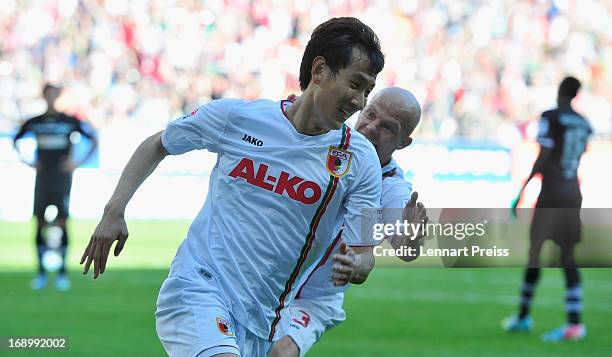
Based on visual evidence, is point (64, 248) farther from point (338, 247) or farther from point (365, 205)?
point (365, 205)

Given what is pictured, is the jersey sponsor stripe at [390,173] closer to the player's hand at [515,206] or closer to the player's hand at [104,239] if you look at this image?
the player's hand at [104,239]

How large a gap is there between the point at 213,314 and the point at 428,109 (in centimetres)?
1733

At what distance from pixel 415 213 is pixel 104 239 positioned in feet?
3.74

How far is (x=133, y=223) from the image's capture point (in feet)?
60.5

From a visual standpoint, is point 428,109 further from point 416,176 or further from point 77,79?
point 77,79

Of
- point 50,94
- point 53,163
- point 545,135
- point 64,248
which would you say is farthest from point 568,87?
point 53,163

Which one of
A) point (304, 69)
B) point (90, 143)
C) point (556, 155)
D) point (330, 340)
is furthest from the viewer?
point (90, 143)

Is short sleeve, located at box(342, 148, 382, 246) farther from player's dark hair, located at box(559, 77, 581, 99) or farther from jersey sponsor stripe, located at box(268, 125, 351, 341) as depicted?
player's dark hair, located at box(559, 77, 581, 99)

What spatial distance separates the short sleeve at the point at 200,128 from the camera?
4277 mm

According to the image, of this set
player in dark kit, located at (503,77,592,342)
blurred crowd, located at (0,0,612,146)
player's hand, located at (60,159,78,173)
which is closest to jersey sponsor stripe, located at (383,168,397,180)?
player in dark kit, located at (503,77,592,342)

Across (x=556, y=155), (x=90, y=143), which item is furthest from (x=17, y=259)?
(x=556, y=155)

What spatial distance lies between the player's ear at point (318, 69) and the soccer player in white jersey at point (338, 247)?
75 centimetres

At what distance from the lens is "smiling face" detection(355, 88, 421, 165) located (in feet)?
16.6

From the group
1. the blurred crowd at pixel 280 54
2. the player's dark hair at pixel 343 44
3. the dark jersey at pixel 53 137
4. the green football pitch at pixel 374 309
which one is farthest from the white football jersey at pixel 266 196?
the blurred crowd at pixel 280 54
